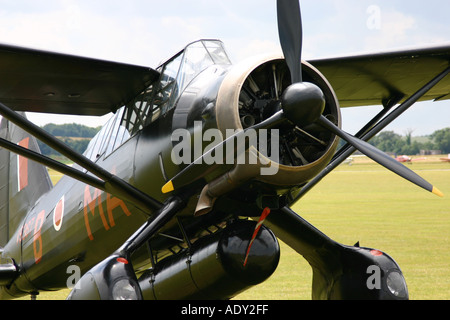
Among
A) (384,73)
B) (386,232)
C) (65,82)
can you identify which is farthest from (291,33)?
(386,232)

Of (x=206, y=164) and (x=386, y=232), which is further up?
(x=206, y=164)

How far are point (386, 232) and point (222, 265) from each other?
1462 centimetres

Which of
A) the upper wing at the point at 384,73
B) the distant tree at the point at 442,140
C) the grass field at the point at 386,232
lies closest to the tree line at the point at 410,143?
the distant tree at the point at 442,140

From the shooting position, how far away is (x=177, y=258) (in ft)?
20.0

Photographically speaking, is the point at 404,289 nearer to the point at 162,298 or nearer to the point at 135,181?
the point at 162,298

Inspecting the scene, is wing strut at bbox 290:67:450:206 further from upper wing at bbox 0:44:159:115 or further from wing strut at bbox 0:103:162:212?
upper wing at bbox 0:44:159:115

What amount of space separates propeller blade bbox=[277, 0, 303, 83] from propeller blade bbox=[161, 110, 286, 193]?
42 centimetres

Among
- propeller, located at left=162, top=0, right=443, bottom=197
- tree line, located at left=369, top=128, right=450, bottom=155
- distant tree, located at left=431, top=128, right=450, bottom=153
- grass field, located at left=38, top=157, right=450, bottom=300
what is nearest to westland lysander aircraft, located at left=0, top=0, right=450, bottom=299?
propeller, located at left=162, top=0, right=443, bottom=197

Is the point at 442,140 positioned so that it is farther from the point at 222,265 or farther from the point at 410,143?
the point at 222,265

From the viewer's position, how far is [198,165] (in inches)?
208

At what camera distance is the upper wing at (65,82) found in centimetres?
611

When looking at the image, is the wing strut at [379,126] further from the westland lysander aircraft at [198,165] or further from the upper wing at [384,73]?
the upper wing at [384,73]

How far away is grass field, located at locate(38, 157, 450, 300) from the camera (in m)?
11.0

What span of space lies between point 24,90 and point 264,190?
314 cm
